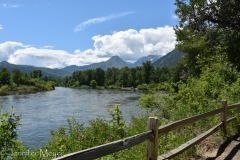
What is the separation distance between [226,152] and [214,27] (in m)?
15.6

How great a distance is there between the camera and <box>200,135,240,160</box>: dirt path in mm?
6225

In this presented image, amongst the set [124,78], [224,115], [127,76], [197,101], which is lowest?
[224,115]

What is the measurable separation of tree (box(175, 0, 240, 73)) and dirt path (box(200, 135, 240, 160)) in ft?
34.8

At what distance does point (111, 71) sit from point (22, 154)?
144974 mm

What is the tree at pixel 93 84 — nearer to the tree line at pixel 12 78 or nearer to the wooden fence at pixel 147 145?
the tree line at pixel 12 78

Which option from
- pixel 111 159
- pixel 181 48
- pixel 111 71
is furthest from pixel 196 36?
pixel 111 71

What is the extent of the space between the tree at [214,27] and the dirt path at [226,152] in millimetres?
10605

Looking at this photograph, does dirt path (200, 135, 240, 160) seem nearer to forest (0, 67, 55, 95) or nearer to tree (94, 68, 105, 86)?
forest (0, 67, 55, 95)

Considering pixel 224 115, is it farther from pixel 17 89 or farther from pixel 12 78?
pixel 12 78

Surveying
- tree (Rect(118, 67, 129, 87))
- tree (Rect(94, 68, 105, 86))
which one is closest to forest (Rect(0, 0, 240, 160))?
tree (Rect(118, 67, 129, 87))

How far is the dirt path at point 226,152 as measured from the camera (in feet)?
20.4

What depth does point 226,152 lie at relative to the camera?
658cm

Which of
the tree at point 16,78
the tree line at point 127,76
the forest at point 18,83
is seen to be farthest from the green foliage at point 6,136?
the tree line at point 127,76

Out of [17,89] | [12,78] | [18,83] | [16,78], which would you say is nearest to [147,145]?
[17,89]
